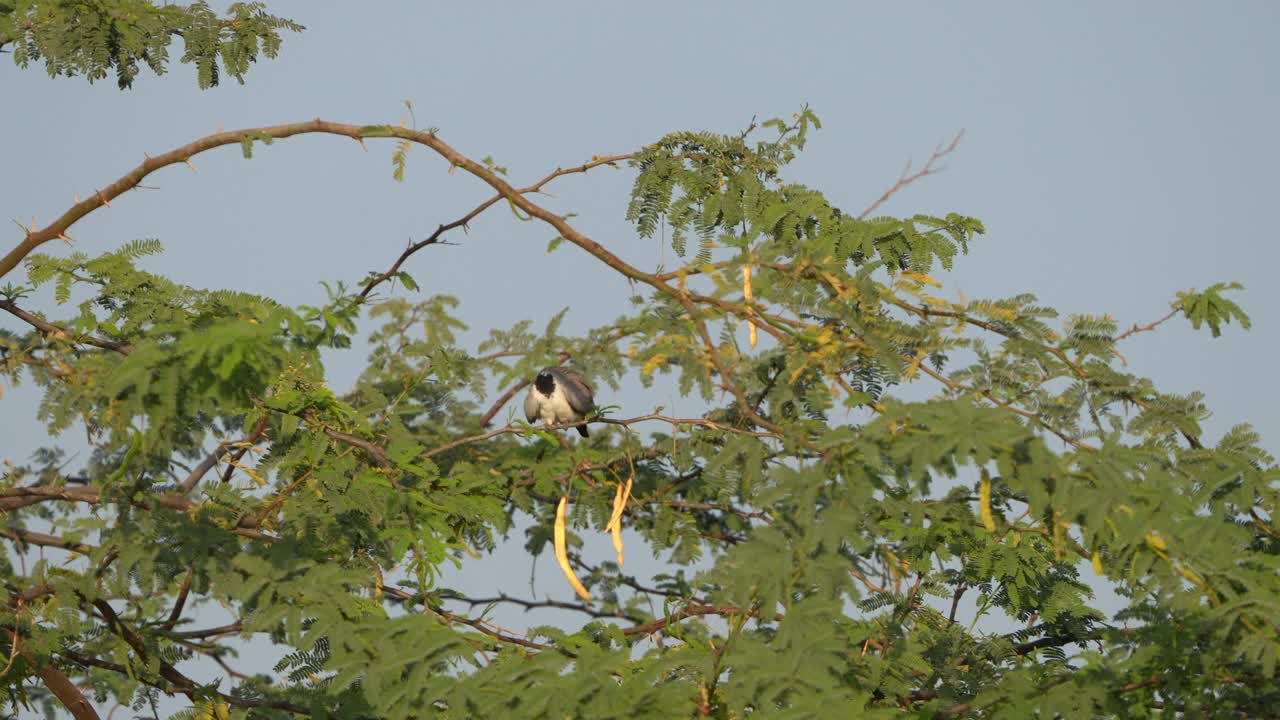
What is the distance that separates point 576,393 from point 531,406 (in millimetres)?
637

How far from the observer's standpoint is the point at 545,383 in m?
7.91

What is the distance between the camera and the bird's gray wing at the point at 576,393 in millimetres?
7410

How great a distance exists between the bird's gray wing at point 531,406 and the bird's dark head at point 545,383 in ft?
0.25

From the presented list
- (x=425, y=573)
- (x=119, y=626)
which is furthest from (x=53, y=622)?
(x=425, y=573)

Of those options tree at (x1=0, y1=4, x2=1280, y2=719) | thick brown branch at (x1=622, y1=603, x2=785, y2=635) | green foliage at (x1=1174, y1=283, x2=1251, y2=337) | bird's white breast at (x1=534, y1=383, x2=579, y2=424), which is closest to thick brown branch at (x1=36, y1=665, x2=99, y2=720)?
tree at (x1=0, y1=4, x2=1280, y2=719)

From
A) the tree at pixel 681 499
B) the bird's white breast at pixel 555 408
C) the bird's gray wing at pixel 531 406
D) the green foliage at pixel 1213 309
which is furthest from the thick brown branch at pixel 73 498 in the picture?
the green foliage at pixel 1213 309

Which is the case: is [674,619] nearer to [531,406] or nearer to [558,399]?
[558,399]

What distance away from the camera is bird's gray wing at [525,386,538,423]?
7.97m

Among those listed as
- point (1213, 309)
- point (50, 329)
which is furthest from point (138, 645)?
point (1213, 309)

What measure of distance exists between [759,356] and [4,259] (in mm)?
4127

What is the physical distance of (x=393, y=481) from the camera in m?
5.89

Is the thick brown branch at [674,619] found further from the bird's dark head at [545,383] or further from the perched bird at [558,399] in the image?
the bird's dark head at [545,383]

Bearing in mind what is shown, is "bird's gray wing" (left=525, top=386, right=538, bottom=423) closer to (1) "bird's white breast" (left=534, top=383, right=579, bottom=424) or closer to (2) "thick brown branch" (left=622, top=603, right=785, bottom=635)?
(1) "bird's white breast" (left=534, top=383, right=579, bottom=424)

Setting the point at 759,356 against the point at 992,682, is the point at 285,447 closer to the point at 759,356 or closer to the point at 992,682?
the point at 759,356
